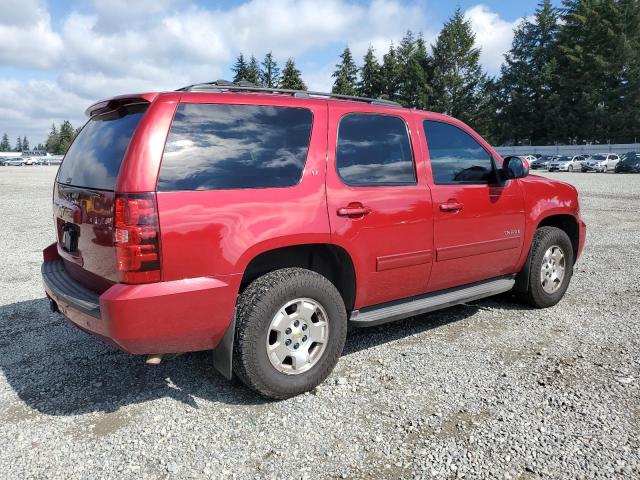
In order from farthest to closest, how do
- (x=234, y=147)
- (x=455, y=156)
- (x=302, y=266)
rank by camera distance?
(x=455, y=156) → (x=302, y=266) → (x=234, y=147)

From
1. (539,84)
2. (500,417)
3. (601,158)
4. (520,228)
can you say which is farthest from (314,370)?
(539,84)

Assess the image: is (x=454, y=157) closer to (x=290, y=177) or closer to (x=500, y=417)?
(x=290, y=177)

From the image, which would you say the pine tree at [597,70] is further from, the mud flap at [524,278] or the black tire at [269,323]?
the black tire at [269,323]

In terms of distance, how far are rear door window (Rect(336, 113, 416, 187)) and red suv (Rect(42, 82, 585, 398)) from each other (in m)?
0.01

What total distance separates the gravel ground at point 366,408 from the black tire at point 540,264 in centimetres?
21

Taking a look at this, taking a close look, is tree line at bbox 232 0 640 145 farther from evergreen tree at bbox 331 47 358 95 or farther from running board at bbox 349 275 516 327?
running board at bbox 349 275 516 327

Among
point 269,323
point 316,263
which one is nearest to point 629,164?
point 316,263

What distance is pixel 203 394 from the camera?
3.33 meters

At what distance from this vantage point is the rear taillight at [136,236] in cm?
266

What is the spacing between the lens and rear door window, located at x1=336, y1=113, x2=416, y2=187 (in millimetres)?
3467

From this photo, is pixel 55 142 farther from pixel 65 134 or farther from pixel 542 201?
pixel 542 201

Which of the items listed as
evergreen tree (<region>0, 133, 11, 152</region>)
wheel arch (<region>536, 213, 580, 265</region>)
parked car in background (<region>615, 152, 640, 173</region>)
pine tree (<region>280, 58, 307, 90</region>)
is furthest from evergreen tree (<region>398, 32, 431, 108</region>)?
evergreen tree (<region>0, 133, 11, 152</region>)

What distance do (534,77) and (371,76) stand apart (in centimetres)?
2208

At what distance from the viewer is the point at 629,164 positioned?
3516cm
